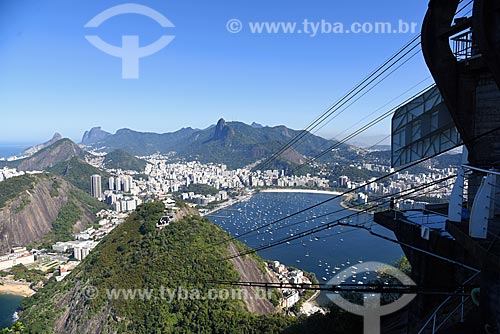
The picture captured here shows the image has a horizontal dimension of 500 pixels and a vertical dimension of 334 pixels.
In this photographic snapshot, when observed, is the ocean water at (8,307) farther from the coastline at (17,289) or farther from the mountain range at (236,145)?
the mountain range at (236,145)

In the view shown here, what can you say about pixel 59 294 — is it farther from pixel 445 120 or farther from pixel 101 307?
pixel 445 120

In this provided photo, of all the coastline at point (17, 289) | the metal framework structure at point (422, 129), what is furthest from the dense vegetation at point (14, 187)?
the metal framework structure at point (422, 129)

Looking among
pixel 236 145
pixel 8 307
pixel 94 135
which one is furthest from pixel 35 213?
pixel 94 135

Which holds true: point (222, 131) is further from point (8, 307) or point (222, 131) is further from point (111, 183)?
point (8, 307)

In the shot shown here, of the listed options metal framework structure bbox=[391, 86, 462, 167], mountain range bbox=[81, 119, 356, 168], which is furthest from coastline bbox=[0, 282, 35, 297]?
mountain range bbox=[81, 119, 356, 168]

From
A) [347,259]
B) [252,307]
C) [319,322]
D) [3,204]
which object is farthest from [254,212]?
[319,322]

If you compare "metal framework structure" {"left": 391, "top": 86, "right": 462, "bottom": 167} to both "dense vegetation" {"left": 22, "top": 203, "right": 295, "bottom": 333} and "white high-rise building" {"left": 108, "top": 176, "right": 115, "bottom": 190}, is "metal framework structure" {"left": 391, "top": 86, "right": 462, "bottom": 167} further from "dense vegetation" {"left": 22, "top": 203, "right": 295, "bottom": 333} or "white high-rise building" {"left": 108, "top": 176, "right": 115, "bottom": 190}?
"white high-rise building" {"left": 108, "top": 176, "right": 115, "bottom": 190}
